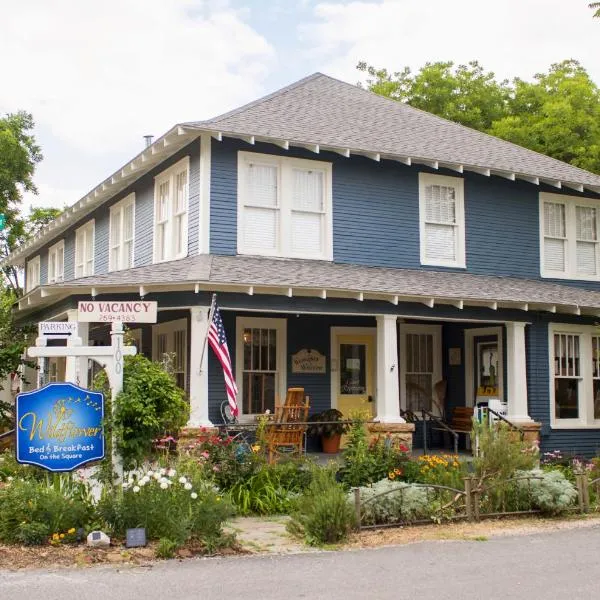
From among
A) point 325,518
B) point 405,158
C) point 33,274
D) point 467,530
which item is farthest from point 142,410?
point 33,274

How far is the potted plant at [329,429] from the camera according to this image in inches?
598

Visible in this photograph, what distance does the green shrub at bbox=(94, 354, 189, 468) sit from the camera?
30.1ft

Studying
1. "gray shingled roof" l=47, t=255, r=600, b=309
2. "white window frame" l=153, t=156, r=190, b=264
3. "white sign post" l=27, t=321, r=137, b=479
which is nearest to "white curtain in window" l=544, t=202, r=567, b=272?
"gray shingled roof" l=47, t=255, r=600, b=309

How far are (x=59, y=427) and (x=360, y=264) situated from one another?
7.72 meters

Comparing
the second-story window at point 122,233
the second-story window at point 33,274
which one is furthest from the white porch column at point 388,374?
the second-story window at point 33,274

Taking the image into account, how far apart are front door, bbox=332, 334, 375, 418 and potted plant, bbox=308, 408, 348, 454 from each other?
2.33ft

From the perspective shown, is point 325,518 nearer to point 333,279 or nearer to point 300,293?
point 300,293

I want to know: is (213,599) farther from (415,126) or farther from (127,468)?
(415,126)

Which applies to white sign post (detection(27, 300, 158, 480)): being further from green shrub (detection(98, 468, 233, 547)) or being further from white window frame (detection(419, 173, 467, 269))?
white window frame (detection(419, 173, 467, 269))

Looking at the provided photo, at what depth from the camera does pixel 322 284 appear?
13555 millimetres

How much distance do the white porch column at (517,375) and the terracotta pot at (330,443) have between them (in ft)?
10.2

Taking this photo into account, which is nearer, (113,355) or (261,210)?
(113,355)

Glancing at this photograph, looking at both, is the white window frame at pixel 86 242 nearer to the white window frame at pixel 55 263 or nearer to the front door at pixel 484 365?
the white window frame at pixel 55 263

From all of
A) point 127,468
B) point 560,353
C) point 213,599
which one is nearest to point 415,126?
point 560,353
